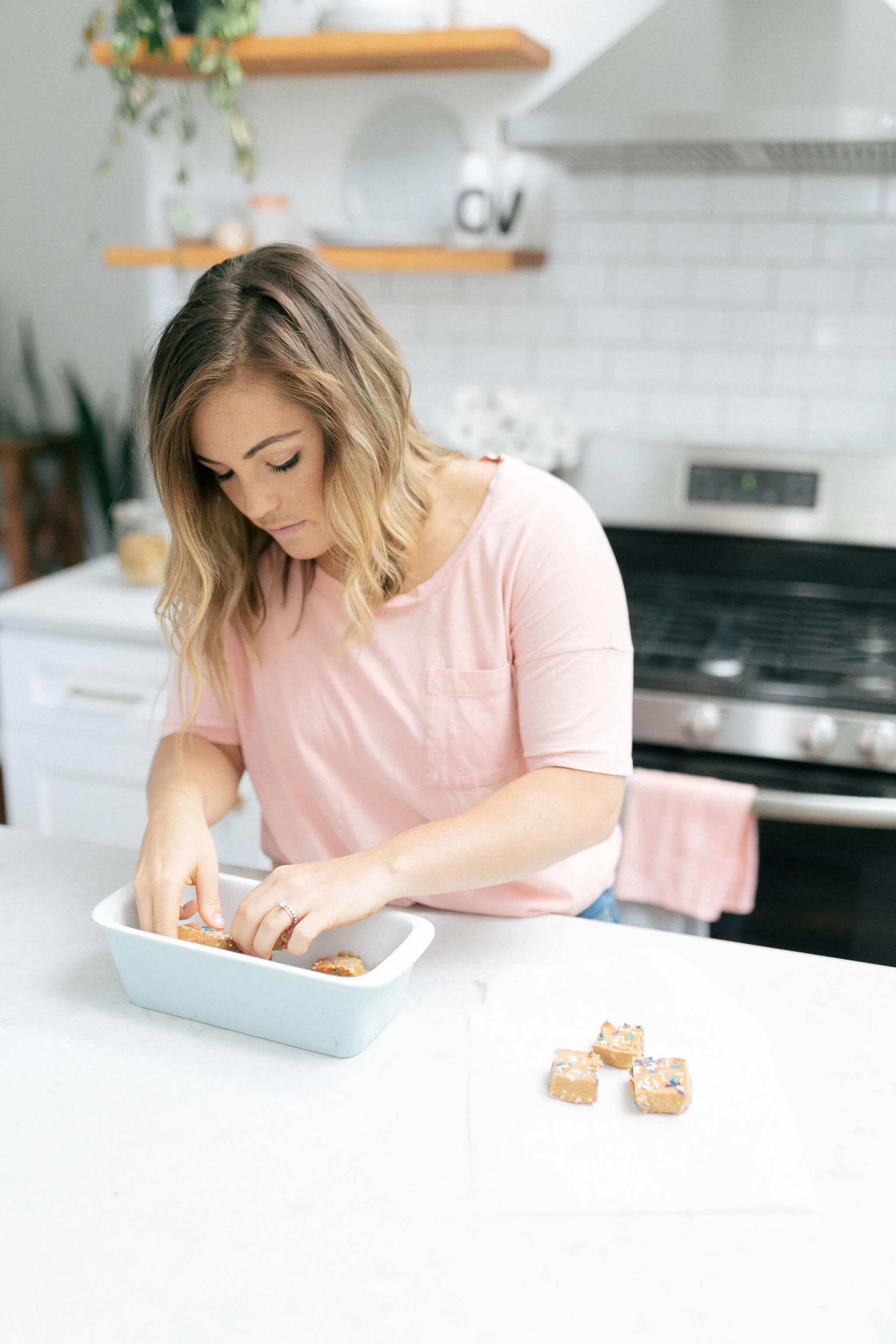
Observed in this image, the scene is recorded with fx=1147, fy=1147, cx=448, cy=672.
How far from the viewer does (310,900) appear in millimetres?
959

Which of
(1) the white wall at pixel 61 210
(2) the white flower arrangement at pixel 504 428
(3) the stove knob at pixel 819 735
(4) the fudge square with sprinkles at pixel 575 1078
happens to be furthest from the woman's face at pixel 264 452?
(1) the white wall at pixel 61 210

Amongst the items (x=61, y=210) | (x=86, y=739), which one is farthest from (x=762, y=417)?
(x=61, y=210)

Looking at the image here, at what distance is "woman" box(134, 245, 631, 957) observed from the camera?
3.44 feet

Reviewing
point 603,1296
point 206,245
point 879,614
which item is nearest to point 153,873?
point 603,1296

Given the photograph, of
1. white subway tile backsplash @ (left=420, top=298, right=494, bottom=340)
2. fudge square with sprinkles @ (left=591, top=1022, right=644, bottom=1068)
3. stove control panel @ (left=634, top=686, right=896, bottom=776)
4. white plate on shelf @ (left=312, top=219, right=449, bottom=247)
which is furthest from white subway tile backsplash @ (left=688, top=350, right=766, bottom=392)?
fudge square with sprinkles @ (left=591, top=1022, right=644, bottom=1068)

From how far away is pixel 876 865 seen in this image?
1.87 metres

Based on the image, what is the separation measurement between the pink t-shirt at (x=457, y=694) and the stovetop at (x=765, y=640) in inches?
27.0

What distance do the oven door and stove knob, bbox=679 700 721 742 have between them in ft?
0.21

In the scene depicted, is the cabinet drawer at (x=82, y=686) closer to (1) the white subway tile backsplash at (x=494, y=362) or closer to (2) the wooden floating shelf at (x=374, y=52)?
(1) the white subway tile backsplash at (x=494, y=362)

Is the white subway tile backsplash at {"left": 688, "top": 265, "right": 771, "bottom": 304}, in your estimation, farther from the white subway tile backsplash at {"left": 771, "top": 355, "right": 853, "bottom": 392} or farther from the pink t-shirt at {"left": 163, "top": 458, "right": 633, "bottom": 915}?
the pink t-shirt at {"left": 163, "top": 458, "right": 633, "bottom": 915}

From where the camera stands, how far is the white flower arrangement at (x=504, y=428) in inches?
93.4

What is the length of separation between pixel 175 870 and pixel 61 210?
3.05 metres

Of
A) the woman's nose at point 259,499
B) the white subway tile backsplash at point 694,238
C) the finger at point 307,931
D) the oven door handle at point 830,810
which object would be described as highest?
the white subway tile backsplash at point 694,238

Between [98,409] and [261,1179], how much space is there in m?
3.17
